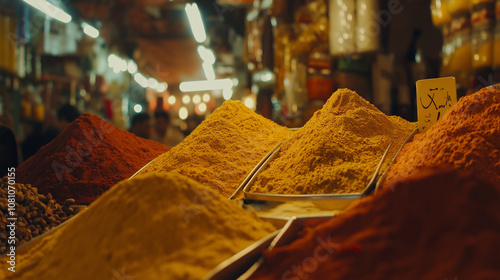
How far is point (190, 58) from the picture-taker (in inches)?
199

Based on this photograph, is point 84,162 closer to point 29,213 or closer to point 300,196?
point 29,213

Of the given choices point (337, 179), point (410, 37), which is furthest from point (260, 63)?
point (337, 179)

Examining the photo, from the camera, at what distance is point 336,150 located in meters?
0.98

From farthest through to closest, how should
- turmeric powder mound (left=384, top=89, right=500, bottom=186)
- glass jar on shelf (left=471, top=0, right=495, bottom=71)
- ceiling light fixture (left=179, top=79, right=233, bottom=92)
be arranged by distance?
ceiling light fixture (left=179, top=79, right=233, bottom=92) → glass jar on shelf (left=471, top=0, right=495, bottom=71) → turmeric powder mound (left=384, top=89, right=500, bottom=186)

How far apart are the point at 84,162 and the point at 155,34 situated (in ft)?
12.9

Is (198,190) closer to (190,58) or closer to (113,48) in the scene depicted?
(190,58)

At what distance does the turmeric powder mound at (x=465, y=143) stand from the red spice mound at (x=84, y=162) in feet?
2.77

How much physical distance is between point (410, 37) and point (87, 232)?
207 cm

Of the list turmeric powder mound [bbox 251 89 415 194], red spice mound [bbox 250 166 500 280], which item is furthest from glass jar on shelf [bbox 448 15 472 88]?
red spice mound [bbox 250 166 500 280]

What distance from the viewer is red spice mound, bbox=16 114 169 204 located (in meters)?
1.18

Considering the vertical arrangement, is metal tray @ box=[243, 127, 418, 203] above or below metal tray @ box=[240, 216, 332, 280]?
above

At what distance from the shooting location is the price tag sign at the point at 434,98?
103 centimetres

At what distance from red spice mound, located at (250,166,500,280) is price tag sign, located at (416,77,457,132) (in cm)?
42

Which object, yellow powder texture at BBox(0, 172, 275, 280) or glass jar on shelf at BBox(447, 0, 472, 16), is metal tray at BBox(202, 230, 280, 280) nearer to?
yellow powder texture at BBox(0, 172, 275, 280)
